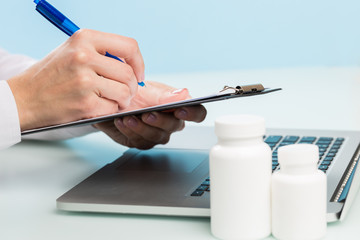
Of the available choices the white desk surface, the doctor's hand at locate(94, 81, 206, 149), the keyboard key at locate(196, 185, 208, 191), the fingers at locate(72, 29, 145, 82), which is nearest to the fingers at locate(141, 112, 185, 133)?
the doctor's hand at locate(94, 81, 206, 149)

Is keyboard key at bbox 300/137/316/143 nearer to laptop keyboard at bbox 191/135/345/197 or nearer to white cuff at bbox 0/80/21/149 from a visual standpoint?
laptop keyboard at bbox 191/135/345/197

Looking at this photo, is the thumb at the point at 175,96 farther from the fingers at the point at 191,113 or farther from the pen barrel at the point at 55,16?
the pen barrel at the point at 55,16

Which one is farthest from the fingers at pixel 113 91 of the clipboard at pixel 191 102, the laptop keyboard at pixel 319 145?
the laptop keyboard at pixel 319 145

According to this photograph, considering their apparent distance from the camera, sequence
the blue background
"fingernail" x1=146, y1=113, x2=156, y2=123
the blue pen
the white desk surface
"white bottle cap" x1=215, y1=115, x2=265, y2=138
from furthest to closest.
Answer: the blue background
"fingernail" x1=146, y1=113, x2=156, y2=123
the blue pen
the white desk surface
"white bottle cap" x1=215, y1=115, x2=265, y2=138

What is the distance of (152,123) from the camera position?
1297 mm

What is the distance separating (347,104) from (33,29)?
11.5ft

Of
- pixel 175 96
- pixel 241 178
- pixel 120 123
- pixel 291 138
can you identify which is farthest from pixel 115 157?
pixel 241 178

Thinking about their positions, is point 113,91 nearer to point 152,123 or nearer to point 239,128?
point 152,123

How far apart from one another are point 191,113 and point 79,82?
0.26 meters

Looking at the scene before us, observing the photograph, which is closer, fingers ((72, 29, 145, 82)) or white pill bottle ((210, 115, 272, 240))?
white pill bottle ((210, 115, 272, 240))

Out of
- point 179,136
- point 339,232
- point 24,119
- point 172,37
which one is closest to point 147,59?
point 172,37

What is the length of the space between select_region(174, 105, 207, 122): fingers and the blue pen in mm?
166

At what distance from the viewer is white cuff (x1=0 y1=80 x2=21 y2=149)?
1.11 metres

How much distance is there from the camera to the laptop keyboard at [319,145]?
1093 mm
